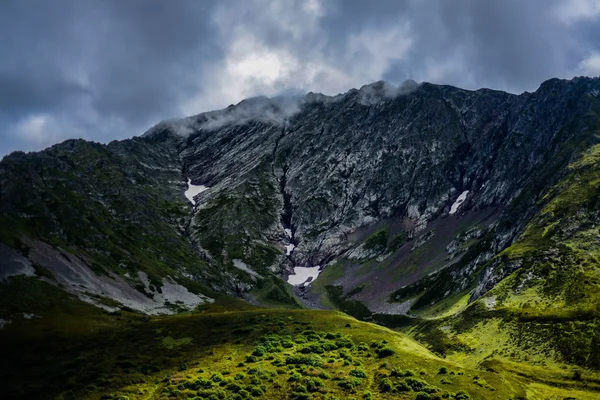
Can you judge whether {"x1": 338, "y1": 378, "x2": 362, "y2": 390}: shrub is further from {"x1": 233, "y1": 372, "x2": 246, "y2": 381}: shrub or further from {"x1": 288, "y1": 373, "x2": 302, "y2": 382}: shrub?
{"x1": 233, "y1": 372, "x2": 246, "y2": 381}: shrub

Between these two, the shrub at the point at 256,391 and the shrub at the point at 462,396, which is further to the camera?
the shrub at the point at 462,396

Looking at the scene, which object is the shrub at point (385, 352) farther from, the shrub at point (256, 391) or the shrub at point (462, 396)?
the shrub at point (256, 391)

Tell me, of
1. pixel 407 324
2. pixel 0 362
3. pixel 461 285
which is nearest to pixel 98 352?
pixel 0 362

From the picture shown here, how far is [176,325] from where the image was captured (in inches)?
3334

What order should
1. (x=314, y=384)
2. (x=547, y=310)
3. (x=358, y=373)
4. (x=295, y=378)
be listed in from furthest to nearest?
(x=547, y=310)
(x=358, y=373)
(x=295, y=378)
(x=314, y=384)

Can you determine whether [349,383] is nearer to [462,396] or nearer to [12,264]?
[462,396]

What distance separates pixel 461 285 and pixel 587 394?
129601 mm

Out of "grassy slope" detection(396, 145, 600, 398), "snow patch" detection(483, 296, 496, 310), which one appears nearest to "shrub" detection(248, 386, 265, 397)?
"grassy slope" detection(396, 145, 600, 398)

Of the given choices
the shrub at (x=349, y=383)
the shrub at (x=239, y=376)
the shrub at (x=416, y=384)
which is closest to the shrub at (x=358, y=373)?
the shrub at (x=349, y=383)

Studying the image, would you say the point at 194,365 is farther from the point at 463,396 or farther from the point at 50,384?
the point at 463,396

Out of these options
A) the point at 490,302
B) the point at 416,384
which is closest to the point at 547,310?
the point at 490,302

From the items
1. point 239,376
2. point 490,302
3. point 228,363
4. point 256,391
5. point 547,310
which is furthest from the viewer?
point 490,302

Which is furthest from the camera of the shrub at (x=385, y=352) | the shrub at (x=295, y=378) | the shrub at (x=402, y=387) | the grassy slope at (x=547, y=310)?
the grassy slope at (x=547, y=310)

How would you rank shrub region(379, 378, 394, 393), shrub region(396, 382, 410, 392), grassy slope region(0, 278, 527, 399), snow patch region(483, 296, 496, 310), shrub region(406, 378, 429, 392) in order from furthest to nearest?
1. snow patch region(483, 296, 496, 310)
2. shrub region(406, 378, 429, 392)
3. grassy slope region(0, 278, 527, 399)
4. shrub region(396, 382, 410, 392)
5. shrub region(379, 378, 394, 393)
